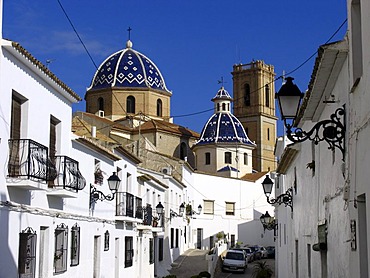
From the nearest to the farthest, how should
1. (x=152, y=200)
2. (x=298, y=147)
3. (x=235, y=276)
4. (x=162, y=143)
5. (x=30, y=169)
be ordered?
(x=30, y=169)
(x=298, y=147)
(x=152, y=200)
(x=235, y=276)
(x=162, y=143)

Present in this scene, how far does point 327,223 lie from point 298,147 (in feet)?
18.3

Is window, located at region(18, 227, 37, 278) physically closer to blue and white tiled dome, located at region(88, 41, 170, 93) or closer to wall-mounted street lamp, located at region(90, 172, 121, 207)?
wall-mounted street lamp, located at region(90, 172, 121, 207)

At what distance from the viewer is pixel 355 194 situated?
6.57 meters

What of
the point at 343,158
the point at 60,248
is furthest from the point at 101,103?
the point at 343,158

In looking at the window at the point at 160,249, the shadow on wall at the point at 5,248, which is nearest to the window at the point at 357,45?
the shadow on wall at the point at 5,248

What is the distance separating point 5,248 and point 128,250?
11.9m

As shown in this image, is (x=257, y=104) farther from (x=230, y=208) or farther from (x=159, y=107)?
(x=230, y=208)

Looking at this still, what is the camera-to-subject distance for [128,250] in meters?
22.6

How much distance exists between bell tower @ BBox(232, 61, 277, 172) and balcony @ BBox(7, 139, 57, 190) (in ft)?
195

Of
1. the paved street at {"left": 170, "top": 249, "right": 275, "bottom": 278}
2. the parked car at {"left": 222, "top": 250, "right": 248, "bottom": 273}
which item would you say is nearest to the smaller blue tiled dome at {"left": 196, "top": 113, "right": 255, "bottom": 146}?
the paved street at {"left": 170, "top": 249, "right": 275, "bottom": 278}

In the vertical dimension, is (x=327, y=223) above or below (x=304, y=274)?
above

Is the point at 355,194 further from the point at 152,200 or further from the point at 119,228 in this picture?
the point at 152,200

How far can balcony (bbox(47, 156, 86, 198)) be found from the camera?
43.3 ft

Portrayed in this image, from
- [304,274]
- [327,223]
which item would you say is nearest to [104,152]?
[304,274]
